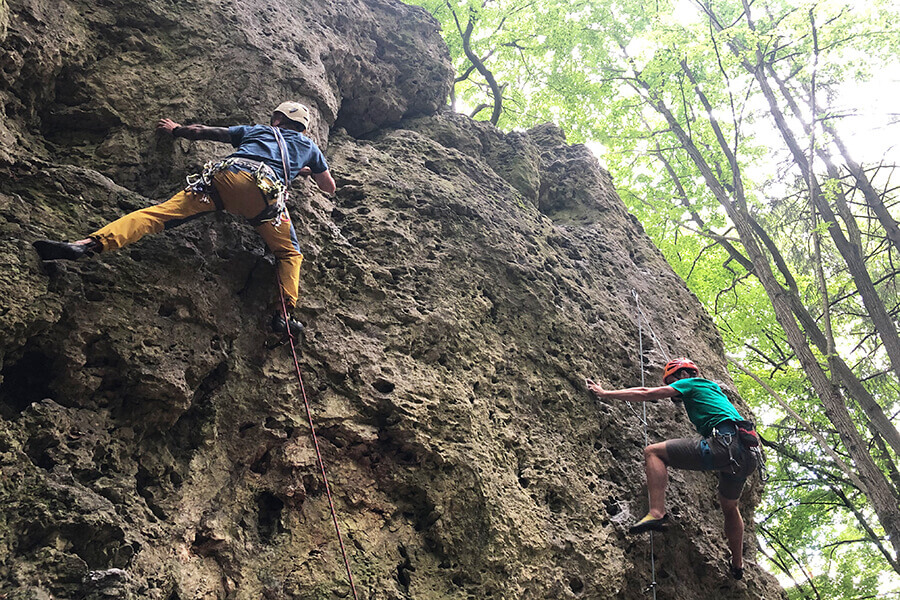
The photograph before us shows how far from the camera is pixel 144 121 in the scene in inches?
188

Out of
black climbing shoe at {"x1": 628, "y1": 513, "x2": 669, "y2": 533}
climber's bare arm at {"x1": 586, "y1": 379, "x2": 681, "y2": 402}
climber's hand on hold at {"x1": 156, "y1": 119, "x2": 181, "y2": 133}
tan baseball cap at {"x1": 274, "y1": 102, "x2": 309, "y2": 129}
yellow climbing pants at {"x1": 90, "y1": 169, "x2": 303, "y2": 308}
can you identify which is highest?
tan baseball cap at {"x1": 274, "y1": 102, "x2": 309, "y2": 129}

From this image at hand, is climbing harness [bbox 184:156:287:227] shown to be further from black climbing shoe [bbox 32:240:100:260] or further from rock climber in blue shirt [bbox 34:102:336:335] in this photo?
black climbing shoe [bbox 32:240:100:260]

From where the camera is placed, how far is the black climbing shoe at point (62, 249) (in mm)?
3338

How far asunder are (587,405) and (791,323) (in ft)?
16.5

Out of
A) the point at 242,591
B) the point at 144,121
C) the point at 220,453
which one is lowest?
the point at 242,591

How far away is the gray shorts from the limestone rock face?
509mm

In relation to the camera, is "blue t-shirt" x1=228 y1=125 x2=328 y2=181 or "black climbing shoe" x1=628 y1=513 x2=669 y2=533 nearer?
"blue t-shirt" x1=228 y1=125 x2=328 y2=181

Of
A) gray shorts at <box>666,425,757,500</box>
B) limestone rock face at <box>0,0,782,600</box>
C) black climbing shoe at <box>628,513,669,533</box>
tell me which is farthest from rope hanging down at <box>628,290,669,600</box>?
gray shorts at <box>666,425,757,500</box>

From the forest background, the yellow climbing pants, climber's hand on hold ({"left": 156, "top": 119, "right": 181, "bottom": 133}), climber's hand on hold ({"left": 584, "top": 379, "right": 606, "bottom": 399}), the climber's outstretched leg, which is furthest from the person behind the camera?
the forest background

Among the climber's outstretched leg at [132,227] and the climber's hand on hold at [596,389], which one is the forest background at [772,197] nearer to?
the climber's hand on hold at [596,389]

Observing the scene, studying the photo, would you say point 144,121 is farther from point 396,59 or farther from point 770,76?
point 770,76

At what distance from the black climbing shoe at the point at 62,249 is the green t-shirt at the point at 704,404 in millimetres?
4243

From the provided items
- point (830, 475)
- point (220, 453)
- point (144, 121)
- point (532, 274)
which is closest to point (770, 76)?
point (830, 475)

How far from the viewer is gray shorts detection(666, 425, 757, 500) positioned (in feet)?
15.5
